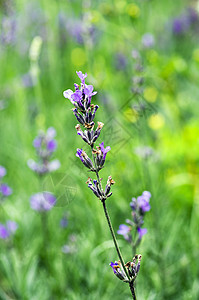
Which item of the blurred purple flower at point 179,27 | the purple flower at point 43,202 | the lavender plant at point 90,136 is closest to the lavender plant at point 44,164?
the purple flower at point 43,202

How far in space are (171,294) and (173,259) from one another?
0.55 ft

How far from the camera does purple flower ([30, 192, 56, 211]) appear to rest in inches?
68.2

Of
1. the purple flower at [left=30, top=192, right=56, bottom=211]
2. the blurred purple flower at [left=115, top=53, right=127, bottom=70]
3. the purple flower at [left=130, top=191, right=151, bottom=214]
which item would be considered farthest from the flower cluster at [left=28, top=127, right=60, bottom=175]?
the blurred purple flower at [left=115, top=53, right=127, bottom=70]

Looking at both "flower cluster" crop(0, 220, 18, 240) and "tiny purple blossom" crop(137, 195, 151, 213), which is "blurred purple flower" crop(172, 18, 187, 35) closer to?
"flower cluster" crop(0, 220, 18, 240)

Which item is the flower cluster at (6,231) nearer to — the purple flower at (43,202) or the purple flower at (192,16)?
the purple flower at (43,202)

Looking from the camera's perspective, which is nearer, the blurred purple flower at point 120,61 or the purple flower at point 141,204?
the purple flower at point 141,204

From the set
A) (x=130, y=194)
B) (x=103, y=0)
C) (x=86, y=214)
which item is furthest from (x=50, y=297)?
(x=103, y=0)

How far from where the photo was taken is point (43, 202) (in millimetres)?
1756

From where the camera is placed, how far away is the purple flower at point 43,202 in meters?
1.73

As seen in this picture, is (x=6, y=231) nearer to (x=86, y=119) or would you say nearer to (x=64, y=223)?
(x=64, y=223)

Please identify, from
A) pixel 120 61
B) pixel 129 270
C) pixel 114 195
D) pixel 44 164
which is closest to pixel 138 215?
pixel 129 270

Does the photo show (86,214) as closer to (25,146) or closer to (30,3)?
(25,146)

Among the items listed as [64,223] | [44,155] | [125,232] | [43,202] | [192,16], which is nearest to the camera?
[125,232]

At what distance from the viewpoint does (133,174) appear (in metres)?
2.11
